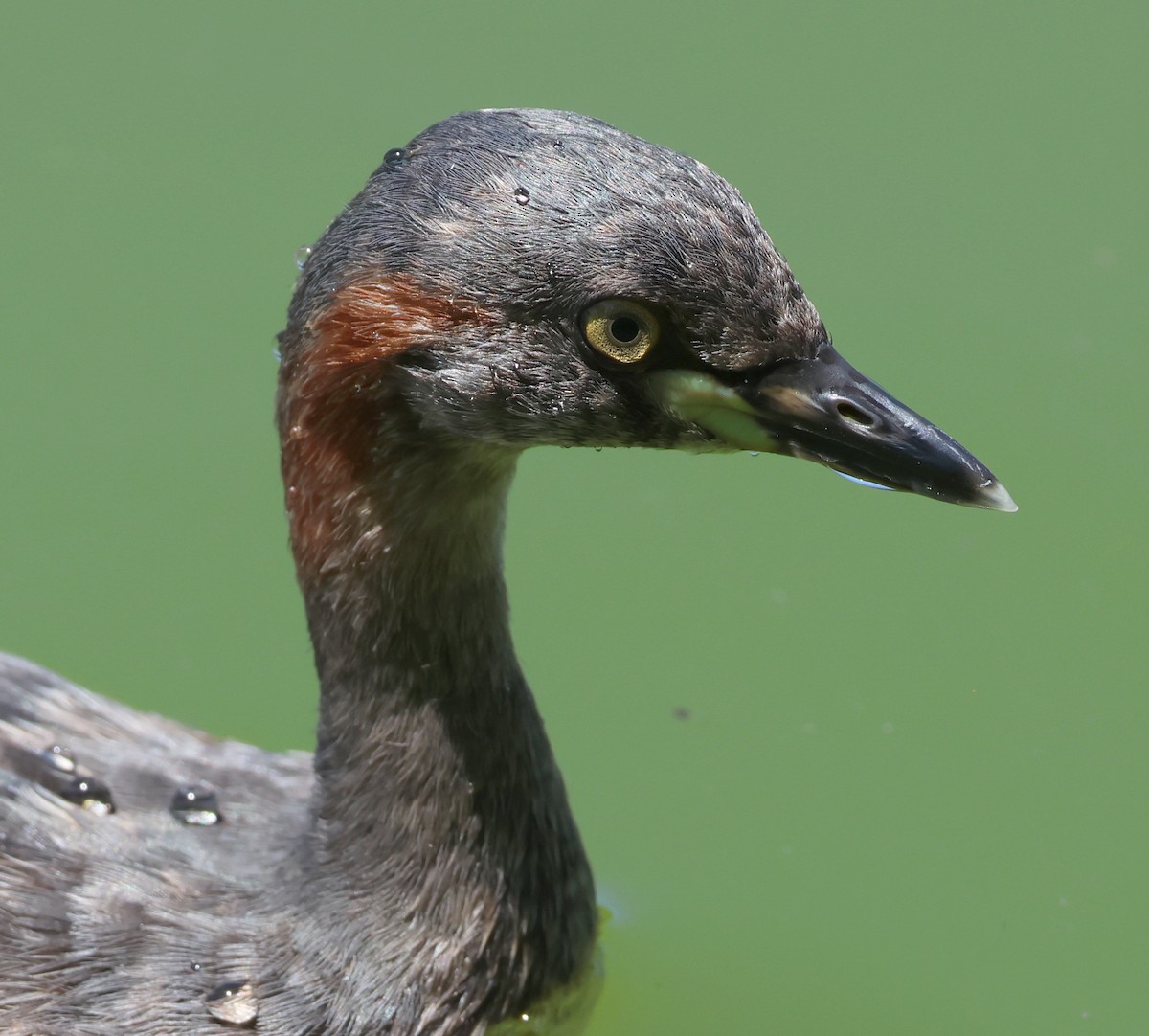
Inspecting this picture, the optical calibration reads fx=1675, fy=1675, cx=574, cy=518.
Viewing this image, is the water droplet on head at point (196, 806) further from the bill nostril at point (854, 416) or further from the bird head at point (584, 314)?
the bill nostril at point (854, 416)

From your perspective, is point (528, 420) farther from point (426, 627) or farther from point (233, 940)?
point (233, 940)

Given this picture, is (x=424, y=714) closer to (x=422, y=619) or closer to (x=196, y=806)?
(x=422, y=619)

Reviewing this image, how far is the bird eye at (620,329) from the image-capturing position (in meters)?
3.12

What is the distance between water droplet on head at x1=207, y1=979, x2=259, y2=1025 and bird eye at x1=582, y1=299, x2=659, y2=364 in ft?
5.71

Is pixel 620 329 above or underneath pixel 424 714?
above

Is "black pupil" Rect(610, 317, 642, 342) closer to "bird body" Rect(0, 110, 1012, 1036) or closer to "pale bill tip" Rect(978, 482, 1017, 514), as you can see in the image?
"bird body" Rect(0, 110, 1012, 1036)

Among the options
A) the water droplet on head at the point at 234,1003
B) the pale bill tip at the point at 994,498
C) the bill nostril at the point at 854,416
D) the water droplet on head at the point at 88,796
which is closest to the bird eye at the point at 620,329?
the bill nostril at the point at 854,416

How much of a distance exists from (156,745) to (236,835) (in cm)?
46

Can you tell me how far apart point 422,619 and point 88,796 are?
1.10 meters

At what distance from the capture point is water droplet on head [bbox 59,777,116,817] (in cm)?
413

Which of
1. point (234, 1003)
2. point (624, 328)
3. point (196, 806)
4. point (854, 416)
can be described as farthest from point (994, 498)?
point (196, 806)

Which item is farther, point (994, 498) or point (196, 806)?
point (196, 806)

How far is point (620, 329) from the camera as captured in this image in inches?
124

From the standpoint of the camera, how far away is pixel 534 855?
3996 millimetres
